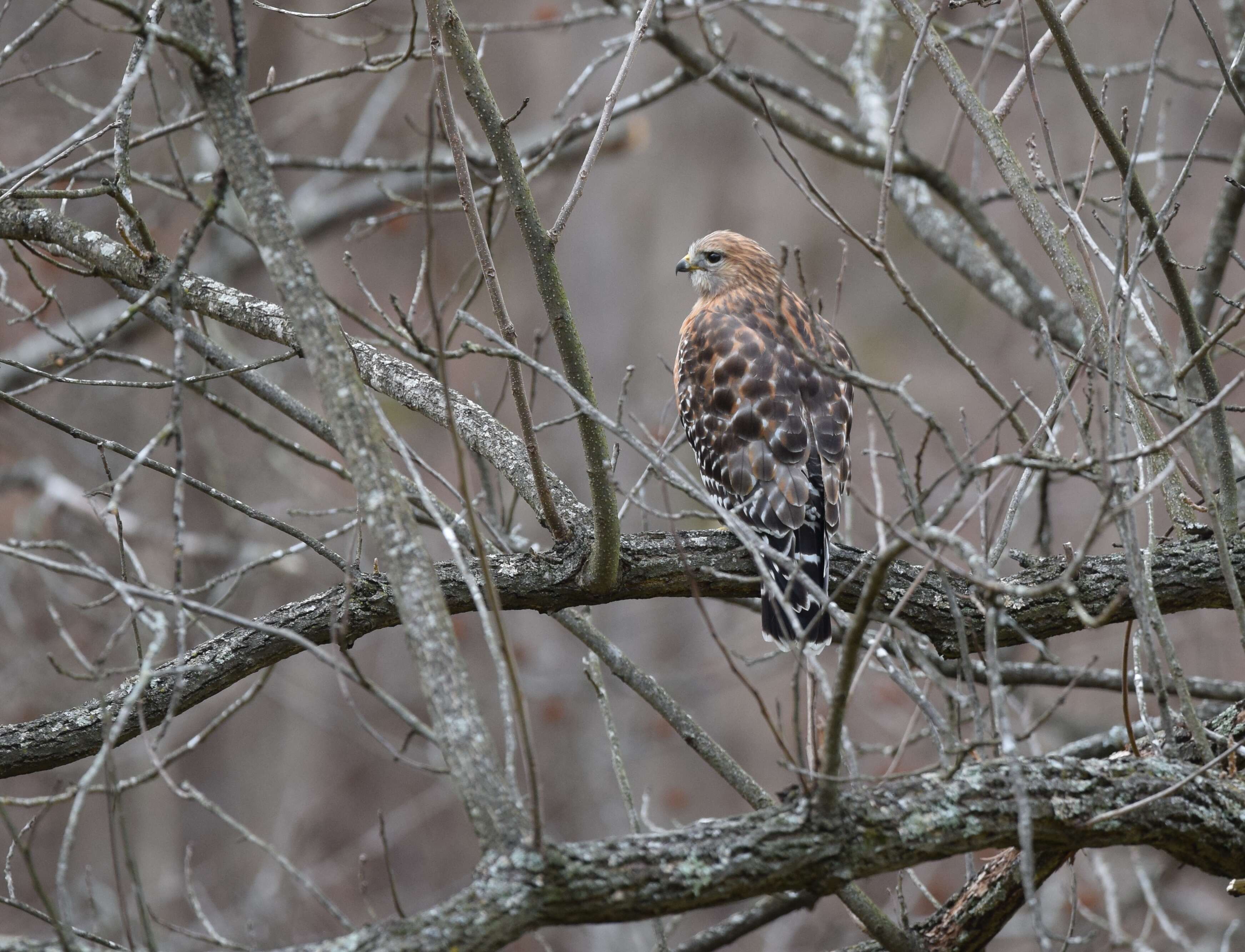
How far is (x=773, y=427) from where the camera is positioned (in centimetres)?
412

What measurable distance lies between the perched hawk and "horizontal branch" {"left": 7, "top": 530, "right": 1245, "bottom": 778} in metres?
0.51

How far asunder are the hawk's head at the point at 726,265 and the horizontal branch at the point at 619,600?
7.37ft

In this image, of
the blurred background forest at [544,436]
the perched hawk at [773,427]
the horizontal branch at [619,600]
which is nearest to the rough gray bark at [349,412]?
the horizontal branch at [619,600]

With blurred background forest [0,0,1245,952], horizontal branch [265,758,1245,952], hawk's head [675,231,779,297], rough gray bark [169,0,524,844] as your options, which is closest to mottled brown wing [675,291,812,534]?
hawk's head [675,231,779,297]

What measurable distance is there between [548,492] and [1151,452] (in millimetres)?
1414

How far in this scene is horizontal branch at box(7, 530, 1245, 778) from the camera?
259 cm

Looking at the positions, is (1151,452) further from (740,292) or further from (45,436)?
(45,436)

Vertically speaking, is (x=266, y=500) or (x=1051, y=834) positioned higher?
(x=266, y=500)

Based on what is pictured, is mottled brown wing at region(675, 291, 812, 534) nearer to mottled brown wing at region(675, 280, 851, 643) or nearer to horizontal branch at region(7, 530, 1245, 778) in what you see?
mottled brown wing at region(675, 280, 851, 643)

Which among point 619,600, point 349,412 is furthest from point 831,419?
point 349,412

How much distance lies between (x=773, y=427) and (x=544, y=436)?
23.4 feet

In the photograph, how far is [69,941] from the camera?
1.64 m

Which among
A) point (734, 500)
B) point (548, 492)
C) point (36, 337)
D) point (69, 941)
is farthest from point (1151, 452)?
point (36, 337)

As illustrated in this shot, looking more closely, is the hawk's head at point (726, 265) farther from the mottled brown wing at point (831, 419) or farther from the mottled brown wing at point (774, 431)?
the mottled brown wing at point (831, 419)
